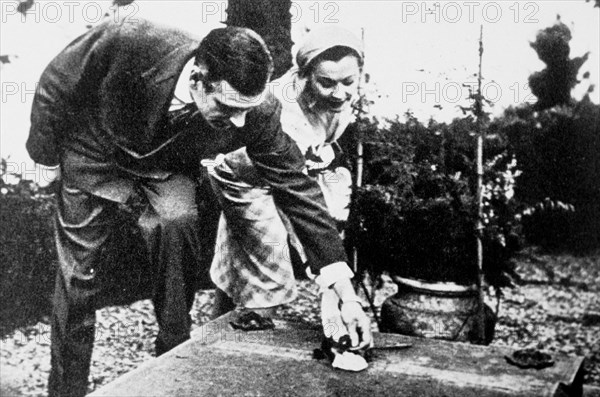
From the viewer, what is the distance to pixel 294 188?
10.8ft

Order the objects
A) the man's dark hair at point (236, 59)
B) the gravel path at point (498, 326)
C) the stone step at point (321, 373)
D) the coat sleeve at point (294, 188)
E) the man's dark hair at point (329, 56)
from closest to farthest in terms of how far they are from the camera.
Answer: the stone step at point (321, 373) → the man's dark hair at point (236, 59) → the gravel path at point (498, 326) → the coat sleeve at point (294, 188) → the man's dark hair at point (329, 56)

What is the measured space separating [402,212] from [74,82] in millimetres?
1568

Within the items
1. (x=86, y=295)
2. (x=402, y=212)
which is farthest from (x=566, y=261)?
(x=86, y=295)

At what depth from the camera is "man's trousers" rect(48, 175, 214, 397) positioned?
290cm

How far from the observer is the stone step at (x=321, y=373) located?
92.6 inches

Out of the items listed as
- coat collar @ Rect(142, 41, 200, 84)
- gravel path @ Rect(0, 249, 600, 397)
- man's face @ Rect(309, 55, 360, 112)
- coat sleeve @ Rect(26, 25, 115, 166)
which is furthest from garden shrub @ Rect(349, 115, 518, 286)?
coat sleeve @ Rect(26, 25, 115, 166)

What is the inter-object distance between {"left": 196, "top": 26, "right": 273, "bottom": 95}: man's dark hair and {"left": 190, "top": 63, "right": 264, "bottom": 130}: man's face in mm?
24

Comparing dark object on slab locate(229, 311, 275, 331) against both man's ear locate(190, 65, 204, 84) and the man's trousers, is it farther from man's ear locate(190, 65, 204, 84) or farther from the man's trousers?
man's ear locate(190, 65, 204, 84)

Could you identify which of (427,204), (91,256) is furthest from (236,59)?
(427,204)

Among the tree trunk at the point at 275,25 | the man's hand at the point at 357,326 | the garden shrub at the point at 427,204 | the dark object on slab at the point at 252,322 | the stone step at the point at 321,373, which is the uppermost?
the tree trunk at the point at 275,25

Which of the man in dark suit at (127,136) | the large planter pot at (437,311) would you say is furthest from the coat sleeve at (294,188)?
the large planter pot at (437,311)

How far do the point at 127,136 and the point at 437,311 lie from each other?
1609 millimetres

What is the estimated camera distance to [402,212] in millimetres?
3521

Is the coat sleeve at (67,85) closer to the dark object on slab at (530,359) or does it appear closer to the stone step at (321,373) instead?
the stone step at (321,373)
